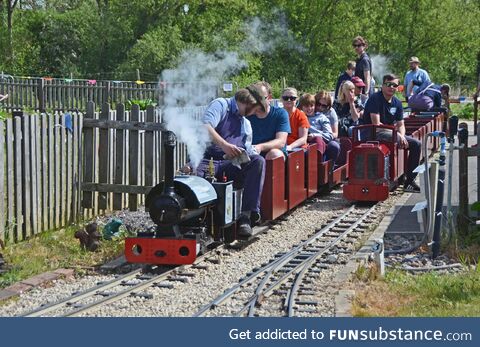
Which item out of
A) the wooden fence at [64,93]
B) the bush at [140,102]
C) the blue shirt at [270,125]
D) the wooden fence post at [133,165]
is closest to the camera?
the blue shirt at [270,125]

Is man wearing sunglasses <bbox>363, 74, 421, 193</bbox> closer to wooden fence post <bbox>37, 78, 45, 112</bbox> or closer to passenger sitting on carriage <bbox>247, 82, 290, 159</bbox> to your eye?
passenger sitting on carriage <bbox>247, 82, 290, 159</bbox>

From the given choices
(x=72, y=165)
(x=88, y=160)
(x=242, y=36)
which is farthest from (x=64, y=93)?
(x=72, y=165)

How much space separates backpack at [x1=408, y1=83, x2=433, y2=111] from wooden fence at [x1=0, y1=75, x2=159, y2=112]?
7869 millimetres

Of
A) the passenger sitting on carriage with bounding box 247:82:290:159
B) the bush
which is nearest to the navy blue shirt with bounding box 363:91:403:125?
the passenger sitting on carriage with bounding box 247:82:290:159

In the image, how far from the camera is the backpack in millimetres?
19391

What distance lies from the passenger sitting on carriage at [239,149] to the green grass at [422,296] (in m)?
2.13

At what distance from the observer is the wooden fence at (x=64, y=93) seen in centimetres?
2506

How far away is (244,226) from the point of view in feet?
30.3

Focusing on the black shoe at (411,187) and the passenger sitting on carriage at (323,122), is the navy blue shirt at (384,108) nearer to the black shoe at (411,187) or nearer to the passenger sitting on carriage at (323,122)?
the passenger sitting on carriage at (323,122)

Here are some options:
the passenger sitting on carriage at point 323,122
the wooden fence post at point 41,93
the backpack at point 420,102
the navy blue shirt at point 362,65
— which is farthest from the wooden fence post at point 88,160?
the wooden fence post at point 41,93

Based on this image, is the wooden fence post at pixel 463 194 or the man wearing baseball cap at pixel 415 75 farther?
the man wearing baseball cap at pixel 415 75

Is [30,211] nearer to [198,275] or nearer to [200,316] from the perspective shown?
[198,275]

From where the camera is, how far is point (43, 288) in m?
7.63

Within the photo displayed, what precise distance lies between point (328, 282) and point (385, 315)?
47.9 inches
